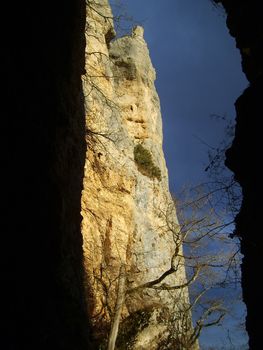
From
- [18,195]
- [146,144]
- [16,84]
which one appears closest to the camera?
[18,195]

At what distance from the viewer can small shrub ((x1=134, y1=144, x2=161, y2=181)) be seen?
2305 cm

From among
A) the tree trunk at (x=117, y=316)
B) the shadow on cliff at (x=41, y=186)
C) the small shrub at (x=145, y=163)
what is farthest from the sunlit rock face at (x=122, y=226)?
the shadow on cliff at (x=41, y=186)

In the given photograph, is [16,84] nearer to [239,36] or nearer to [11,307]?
[11,307]

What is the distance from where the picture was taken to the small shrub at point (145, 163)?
2305 centimetres

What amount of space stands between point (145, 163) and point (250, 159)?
60.3ft

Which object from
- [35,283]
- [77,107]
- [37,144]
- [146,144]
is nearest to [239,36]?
[77,107]

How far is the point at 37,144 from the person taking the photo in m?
4.36

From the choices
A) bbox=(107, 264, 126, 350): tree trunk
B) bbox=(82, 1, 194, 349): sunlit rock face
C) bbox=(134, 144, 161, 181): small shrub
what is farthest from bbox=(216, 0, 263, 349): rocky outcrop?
bbox=(134, 144, 161, 181): small shrub

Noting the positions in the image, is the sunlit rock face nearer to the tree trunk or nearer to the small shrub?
the small shrub

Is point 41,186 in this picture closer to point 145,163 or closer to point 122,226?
point 122,226

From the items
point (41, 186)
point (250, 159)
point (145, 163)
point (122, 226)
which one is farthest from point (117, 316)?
point (145, 163)

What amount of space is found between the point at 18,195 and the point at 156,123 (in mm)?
23931

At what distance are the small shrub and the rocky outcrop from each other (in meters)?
17.2

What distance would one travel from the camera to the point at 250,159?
5.14 meters
